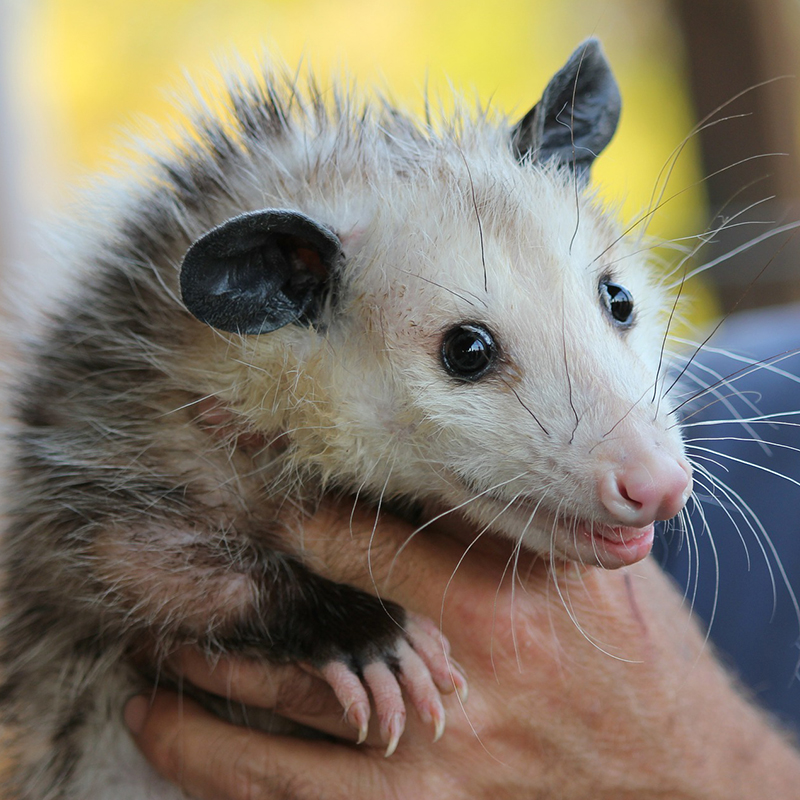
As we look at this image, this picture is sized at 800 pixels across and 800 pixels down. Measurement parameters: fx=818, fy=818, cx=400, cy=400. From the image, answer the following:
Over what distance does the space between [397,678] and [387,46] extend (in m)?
6.35

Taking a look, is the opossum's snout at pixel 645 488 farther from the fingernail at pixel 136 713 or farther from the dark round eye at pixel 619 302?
the fingernail at pixel 136 713

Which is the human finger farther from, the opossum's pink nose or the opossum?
the opossum's pink nose

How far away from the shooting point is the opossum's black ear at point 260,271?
1.11 m

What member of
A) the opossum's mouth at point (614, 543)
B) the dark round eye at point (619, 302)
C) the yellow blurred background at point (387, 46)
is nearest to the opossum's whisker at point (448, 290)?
the dark round eye at point (619, 302)

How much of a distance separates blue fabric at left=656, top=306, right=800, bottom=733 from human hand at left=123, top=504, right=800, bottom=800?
24cm

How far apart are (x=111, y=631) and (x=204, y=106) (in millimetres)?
1005

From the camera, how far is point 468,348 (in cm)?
117

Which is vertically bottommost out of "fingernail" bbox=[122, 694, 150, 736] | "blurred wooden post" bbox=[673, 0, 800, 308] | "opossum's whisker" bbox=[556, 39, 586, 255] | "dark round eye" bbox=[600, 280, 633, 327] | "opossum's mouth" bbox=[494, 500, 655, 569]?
"fingernail" bbox=[122, 694, 150, 736]

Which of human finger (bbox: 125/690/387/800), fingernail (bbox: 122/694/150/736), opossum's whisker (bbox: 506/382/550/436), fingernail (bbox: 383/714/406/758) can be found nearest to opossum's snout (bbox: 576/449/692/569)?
opossum's whisker (bbox: 506/382/550/436)

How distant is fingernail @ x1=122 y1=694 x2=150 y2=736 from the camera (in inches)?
59.2

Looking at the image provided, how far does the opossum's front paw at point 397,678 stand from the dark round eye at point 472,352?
0.45 meters

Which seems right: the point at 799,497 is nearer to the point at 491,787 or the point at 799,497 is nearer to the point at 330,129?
the point at 491,787

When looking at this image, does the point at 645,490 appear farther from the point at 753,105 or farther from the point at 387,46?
the point at 387,46

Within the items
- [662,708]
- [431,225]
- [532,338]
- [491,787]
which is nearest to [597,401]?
[532,338]
